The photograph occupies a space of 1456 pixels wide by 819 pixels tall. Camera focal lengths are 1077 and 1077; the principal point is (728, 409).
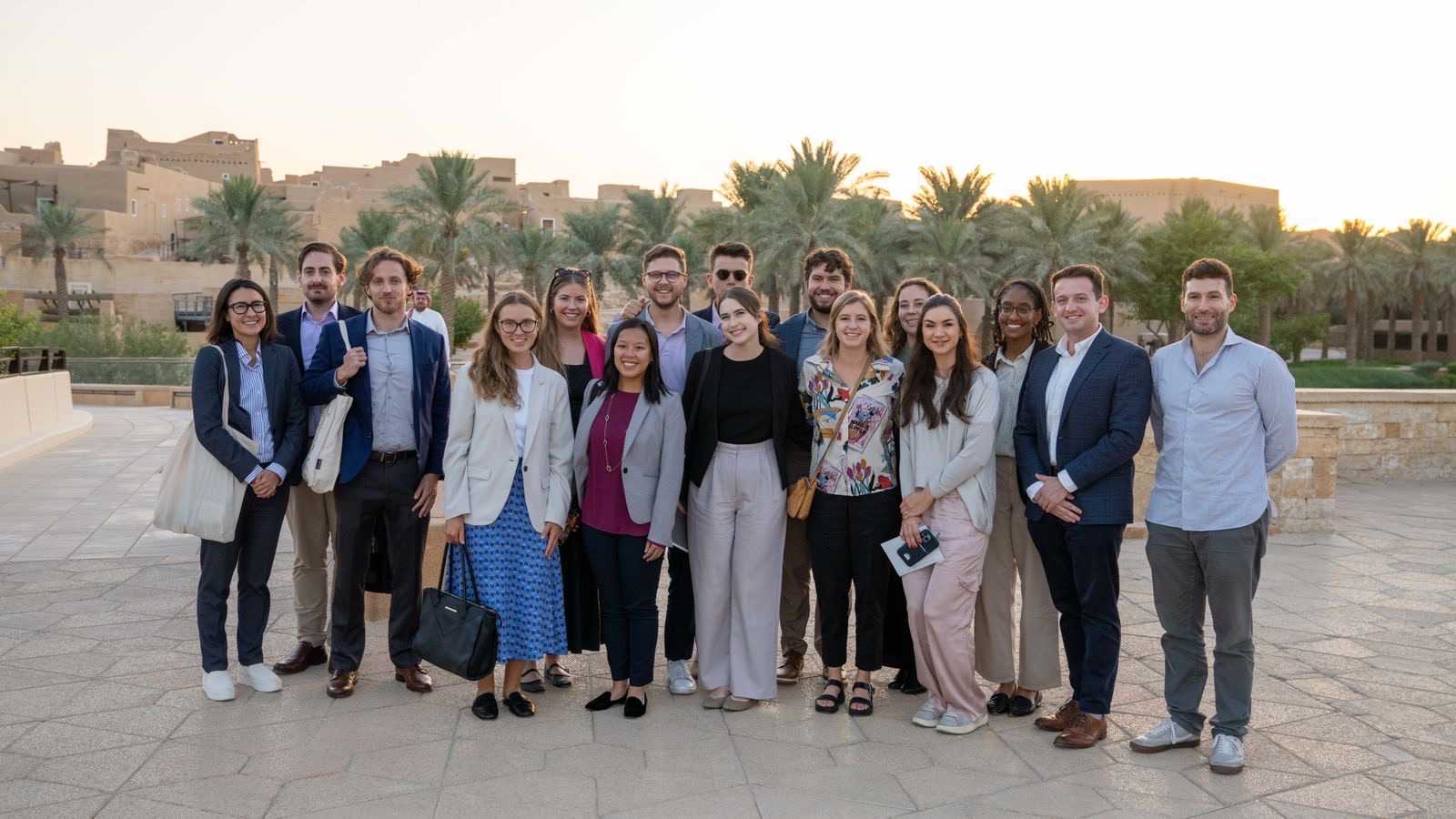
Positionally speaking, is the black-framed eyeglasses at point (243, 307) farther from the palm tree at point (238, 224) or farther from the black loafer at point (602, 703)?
the palm tree at point (238, 224)

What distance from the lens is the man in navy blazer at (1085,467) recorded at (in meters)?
4.03

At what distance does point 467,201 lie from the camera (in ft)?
111

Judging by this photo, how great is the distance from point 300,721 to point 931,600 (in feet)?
8.27

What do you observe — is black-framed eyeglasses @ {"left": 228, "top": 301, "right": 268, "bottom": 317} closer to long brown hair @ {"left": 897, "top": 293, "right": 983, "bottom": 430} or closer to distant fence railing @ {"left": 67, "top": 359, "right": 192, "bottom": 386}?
long brown hair @ {"left": 897, "top": 293, "right": 983, "bottom": 430}

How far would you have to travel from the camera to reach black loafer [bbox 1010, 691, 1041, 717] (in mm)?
4410

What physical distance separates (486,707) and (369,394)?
4.54ft

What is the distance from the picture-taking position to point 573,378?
474cm

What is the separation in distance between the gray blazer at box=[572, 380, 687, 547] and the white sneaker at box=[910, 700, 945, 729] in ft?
3.99

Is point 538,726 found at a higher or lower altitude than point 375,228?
lower

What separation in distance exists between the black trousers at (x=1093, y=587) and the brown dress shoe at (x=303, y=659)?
128 inches

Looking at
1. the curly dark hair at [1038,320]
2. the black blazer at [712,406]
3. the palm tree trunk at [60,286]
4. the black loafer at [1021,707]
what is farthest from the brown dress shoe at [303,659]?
the palm tree trunk at [60,286]

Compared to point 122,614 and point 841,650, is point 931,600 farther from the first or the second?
point 122,614

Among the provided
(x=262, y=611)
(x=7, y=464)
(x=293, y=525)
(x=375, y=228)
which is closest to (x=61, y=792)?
(x=262, y=611)

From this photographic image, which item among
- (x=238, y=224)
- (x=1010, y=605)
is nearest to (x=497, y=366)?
(x=1010, y=605)
